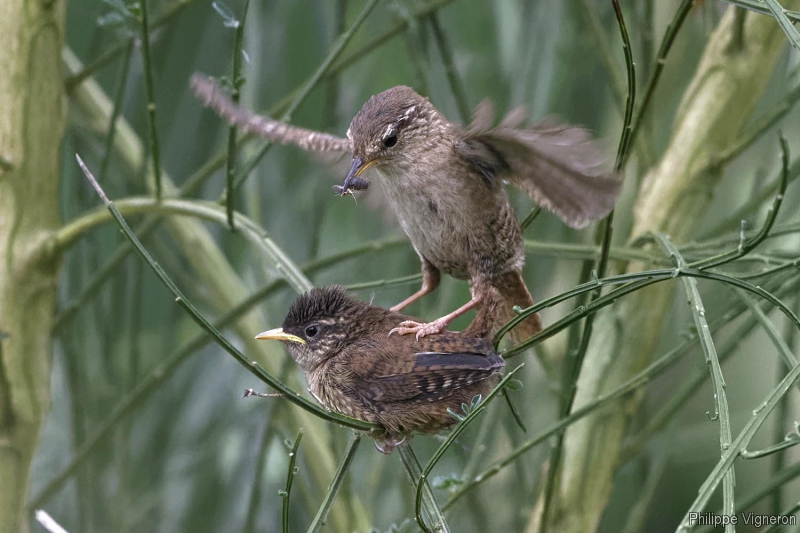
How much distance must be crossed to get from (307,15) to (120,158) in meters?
1.65

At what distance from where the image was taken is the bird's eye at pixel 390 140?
2.25 m

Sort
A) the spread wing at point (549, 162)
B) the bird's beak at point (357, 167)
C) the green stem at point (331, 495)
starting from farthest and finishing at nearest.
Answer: the bird's beak at point (357, 167), the spread wing at point (549, 162), the green stem at point (331, 495)

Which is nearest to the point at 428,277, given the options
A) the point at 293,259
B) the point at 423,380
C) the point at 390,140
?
the point at 390,140

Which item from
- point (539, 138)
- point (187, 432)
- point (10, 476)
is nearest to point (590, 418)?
point (539, 138)

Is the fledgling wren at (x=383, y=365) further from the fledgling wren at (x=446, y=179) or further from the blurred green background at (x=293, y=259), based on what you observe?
the blurred green background at (x=293, y=259)

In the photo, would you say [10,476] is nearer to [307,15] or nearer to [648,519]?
[307,15]

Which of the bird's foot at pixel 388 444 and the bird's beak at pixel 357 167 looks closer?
the bird's foot at pixel 388 444

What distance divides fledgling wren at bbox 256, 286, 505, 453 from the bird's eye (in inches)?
14.2

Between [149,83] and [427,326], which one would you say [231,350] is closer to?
[427,326]

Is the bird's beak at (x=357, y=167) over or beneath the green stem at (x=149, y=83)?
beneath

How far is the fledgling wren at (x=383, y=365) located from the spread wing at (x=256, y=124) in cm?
40

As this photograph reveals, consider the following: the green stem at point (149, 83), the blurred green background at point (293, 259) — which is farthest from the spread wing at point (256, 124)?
the blurred green background at point (293, 259)

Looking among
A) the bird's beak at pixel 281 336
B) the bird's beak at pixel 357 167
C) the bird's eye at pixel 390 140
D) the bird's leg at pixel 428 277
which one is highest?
the bird's eye at pixel 390 140

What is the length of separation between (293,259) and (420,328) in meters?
2.47
